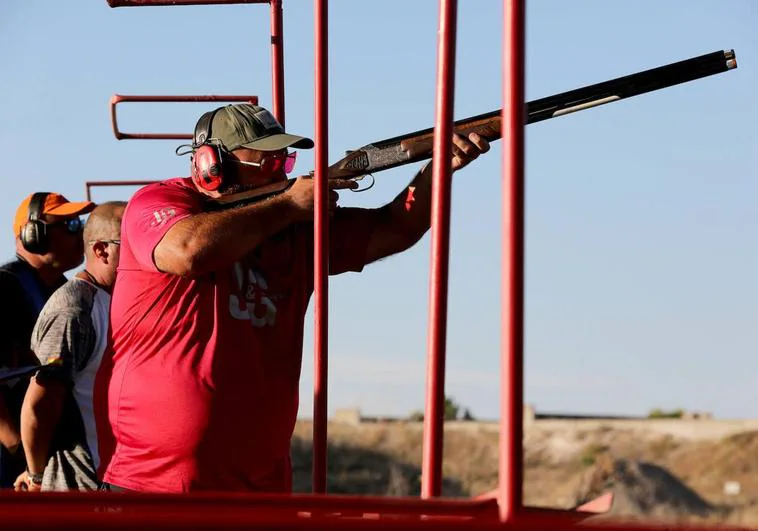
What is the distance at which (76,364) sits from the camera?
5.30 metres

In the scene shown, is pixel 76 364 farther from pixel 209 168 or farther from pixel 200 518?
pixel 200 518

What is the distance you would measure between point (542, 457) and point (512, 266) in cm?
3538

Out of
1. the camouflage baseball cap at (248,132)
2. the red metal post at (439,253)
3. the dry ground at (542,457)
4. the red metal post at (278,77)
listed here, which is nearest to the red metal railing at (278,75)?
the red metal post at (278,77)

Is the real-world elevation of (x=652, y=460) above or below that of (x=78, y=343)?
below

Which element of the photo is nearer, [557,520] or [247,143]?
[557,520]

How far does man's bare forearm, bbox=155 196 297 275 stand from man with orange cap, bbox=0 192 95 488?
1873 millimetres

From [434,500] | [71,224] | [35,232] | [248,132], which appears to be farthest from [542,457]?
[434,500]

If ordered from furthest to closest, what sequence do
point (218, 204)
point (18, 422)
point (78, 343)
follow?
point (18, 422) → point (78, 343) → point (218, 204)

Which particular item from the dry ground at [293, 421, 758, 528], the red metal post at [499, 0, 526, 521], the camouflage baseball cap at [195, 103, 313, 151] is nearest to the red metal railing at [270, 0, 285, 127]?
the camouflage baseball cap at [195, 103, 313, 151]

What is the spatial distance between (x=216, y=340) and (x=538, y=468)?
33.3 meters

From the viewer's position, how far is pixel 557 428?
38.4m

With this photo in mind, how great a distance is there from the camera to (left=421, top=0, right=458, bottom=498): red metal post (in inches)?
110

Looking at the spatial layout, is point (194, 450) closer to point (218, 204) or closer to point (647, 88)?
point (218, 204)

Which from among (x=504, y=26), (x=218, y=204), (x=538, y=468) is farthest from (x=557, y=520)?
(x=538, y=468)
